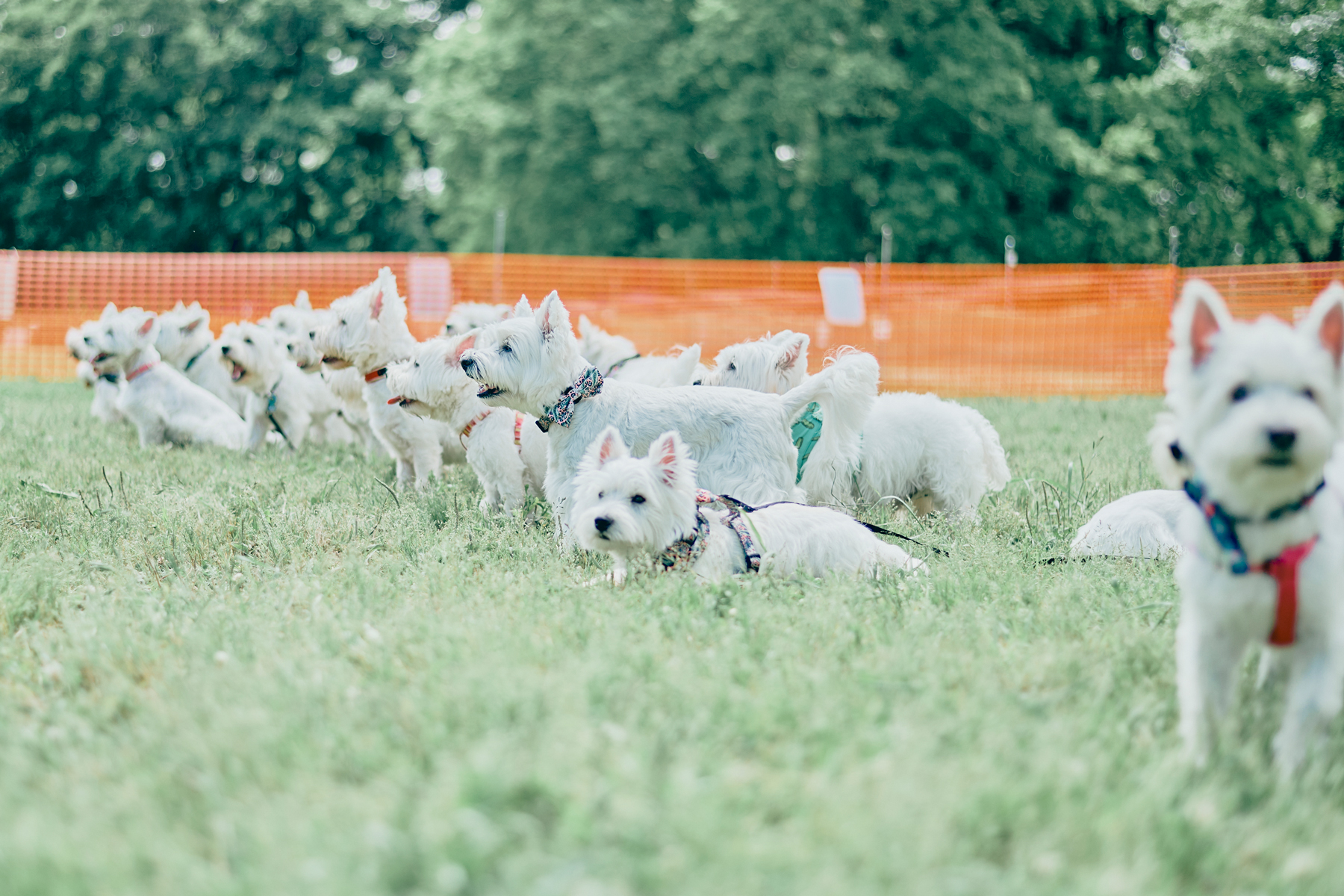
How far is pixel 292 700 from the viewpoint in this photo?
311 cm

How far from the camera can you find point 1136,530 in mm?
5336

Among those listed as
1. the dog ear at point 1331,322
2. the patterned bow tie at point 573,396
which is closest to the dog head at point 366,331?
the patterned bow tie at point 573,396

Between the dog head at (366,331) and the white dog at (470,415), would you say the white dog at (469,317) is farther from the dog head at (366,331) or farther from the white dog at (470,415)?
the white dog at (470,415)

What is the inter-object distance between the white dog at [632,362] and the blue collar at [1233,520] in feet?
14.3

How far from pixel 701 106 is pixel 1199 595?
29425 millimetres

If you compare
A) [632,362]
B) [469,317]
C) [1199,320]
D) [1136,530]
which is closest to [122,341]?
[469,317]

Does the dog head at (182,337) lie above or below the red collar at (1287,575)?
above

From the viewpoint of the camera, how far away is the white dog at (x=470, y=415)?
6.93 meters

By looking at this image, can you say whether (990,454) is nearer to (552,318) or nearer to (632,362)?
(632,362)

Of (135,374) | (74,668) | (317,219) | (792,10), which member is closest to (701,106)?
(792,10)

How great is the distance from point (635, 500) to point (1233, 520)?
2472 mm

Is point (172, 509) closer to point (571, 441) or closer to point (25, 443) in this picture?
point (571, 441)

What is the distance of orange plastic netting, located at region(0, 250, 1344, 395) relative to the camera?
1833 cm

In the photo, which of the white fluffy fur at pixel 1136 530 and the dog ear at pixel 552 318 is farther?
the dog ear at pixel 552 318
